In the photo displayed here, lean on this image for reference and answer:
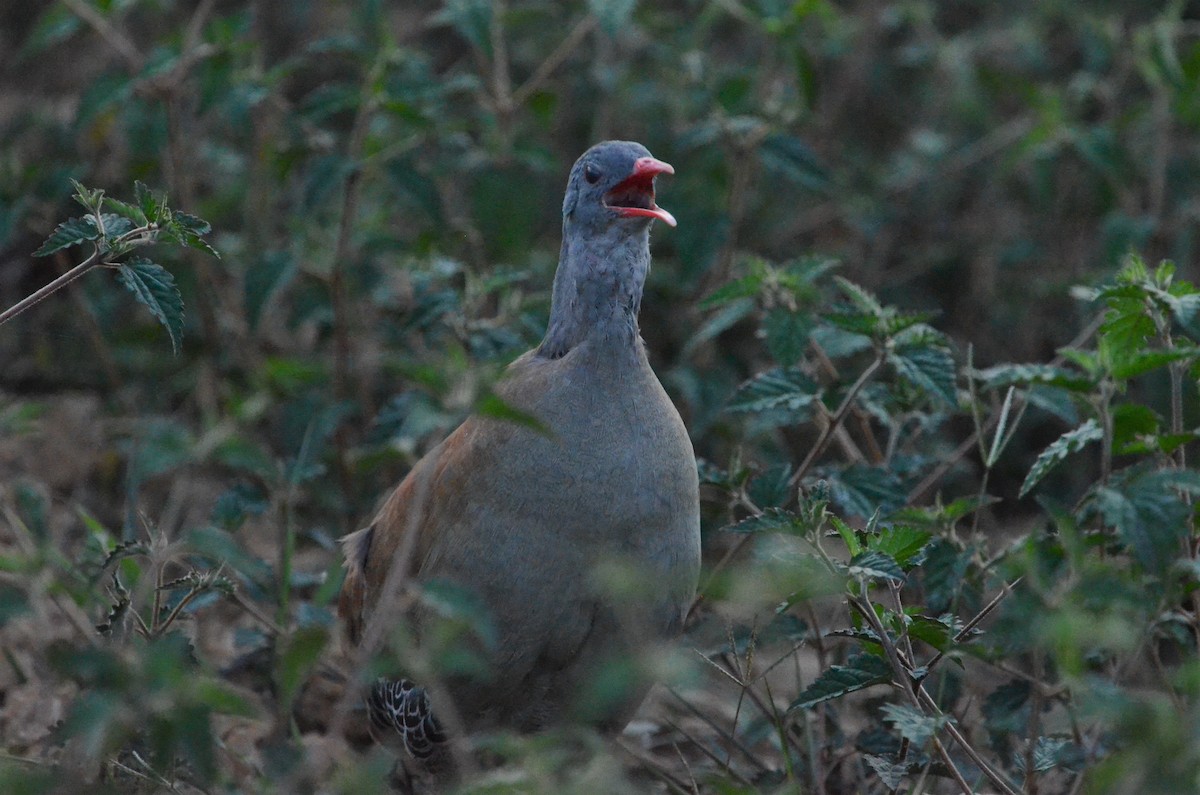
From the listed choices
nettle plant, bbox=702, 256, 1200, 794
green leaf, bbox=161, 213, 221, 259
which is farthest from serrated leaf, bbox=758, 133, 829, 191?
green leaf, bbox=161, 213, 221, 259

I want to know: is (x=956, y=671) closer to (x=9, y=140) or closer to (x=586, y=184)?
(x=586, y=184)

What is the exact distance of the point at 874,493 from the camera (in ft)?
10.8

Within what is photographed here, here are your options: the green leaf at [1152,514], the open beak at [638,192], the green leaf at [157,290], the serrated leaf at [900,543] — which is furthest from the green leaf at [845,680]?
the green leaf at [157,290]

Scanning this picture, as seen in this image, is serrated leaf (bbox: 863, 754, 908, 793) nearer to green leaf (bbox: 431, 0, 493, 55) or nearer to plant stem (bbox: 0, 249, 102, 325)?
plant stem (bbox: 0, 249, 102, 325)

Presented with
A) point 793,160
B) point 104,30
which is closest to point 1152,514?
point 793,160

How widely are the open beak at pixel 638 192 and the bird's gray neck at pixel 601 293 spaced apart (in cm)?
5

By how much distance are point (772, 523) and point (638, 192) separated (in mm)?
920

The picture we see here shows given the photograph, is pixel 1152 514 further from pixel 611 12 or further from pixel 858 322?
pixel 611 12

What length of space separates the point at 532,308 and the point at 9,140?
208 centimetres

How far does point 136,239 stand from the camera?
8.46ft

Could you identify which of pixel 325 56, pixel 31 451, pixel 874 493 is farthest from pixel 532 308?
pixel 325 56

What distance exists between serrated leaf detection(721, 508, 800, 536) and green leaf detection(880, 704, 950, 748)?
383 mm

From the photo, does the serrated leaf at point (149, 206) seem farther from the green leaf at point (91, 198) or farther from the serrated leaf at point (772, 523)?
the serrated leaf at point (772, 523)

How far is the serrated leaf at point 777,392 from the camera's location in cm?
322
